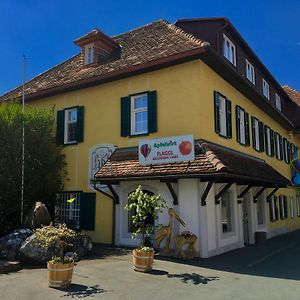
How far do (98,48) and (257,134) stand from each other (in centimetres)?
930

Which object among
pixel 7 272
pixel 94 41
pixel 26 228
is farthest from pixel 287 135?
pixel 7 272

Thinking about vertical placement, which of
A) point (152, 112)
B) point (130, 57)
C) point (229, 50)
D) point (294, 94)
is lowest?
point (152, 112)

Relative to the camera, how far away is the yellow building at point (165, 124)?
1348 centimetres

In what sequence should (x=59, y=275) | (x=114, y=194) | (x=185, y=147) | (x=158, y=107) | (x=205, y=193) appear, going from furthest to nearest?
(x=114, y=194) → (x=158, y=107) → (x=185, y=147) → (x=205, y=193) → (x=59, y=275)

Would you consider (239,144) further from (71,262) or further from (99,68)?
(71,262)

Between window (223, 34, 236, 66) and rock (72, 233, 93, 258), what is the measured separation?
9.60 m

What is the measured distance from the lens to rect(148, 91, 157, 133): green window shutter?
1473 centimetres

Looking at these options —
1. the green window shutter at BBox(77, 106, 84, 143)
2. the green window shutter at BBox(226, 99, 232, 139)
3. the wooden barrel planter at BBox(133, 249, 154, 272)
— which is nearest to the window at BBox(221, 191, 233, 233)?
the green window shutter at BBox(226, 99, 232, 139)

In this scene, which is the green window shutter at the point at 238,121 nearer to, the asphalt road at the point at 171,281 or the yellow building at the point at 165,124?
the yellow building at the point at 165,124

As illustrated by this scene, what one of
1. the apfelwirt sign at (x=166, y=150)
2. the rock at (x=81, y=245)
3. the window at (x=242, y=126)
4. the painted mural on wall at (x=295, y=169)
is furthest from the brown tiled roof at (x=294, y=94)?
the rock at (x=81, y=245)

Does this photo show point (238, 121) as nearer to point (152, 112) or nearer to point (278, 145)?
point (152, 112)

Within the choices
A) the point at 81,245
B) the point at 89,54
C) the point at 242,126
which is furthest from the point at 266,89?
the point at 81,245

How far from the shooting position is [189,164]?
12.9 meters

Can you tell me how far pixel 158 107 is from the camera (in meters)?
14.8
